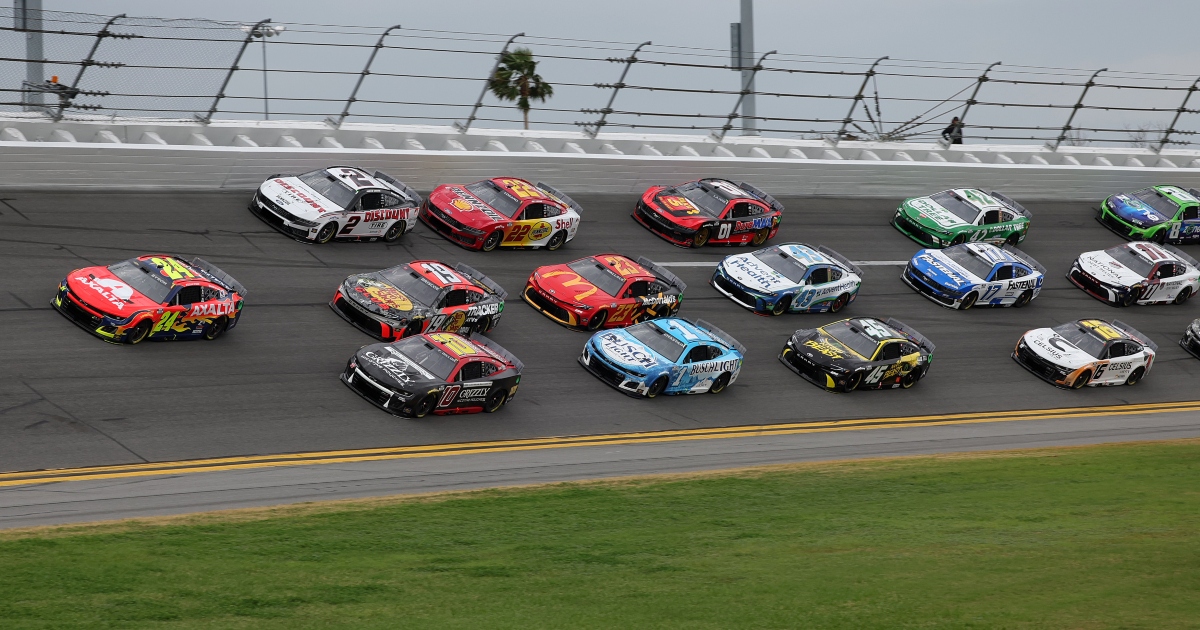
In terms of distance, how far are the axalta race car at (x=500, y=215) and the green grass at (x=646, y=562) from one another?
36.8 ft

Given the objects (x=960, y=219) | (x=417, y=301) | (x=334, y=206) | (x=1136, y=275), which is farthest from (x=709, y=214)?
(x=1136, y=275)

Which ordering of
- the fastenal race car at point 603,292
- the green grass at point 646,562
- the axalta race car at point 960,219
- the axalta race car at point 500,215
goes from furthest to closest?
the axalta race car at point 960,219 < the axalta race car at point 500,215 < the fastenal race car at point 603,292 < the green grass at point 646,562

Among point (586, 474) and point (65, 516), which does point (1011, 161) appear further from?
point (65, 516)

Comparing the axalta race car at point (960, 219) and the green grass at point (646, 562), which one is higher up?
the green grass at point (646, 562)

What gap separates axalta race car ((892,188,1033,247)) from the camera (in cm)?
3544

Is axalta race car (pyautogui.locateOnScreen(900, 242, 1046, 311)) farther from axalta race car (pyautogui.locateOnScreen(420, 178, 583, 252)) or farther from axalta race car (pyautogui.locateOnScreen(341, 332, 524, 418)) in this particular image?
axalta race car (pyautogui.locateOnScreen(341, 332, 524, 418))

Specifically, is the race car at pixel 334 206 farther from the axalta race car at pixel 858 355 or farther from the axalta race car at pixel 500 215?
the axalta race car at pixel 858 355

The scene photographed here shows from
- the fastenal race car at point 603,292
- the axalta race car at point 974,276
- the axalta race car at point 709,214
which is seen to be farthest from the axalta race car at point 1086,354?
the fastenal race car at point 603,292

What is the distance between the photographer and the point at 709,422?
79.7 ft

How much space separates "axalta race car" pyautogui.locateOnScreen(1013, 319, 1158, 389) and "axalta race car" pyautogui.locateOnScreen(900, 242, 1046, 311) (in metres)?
2.52

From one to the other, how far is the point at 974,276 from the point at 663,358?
1132 centimetres

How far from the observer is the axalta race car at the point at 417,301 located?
2433 centimetres

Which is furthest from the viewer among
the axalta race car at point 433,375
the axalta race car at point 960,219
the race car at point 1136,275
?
the axalta race car at point 960,219

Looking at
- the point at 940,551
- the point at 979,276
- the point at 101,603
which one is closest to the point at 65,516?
the point at 101,603
